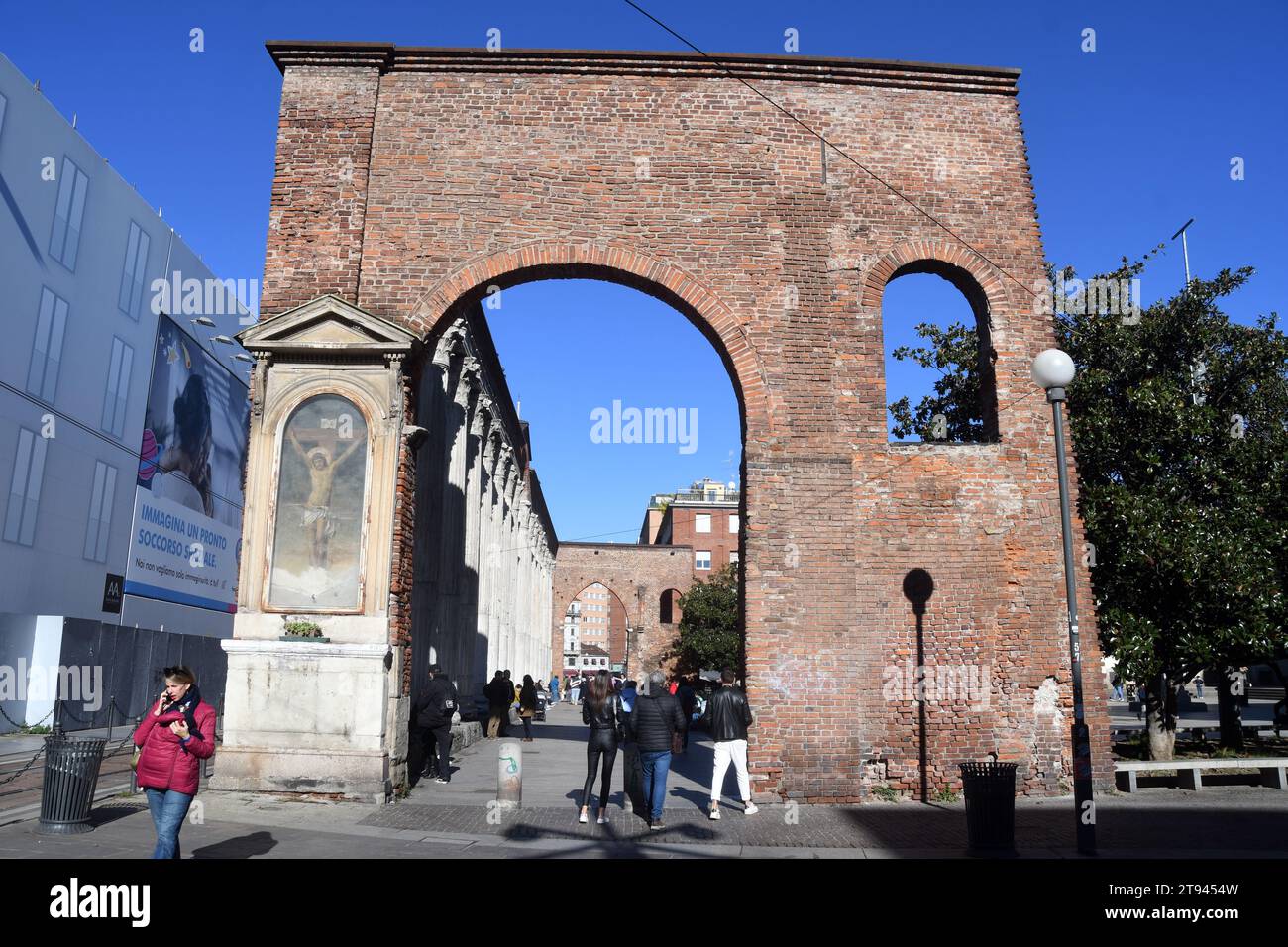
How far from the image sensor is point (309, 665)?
34.3ft

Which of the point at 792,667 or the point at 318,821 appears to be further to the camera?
the point at 792,667

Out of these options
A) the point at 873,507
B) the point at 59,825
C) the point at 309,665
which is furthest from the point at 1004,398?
the point at 59,825

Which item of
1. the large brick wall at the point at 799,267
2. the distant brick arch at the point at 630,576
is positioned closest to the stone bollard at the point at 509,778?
the large brick wall at the point at 799,267

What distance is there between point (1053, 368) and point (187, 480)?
2797 cm

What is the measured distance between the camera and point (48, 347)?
22.4 m

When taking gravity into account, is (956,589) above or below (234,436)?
below

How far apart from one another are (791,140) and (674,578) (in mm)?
46891

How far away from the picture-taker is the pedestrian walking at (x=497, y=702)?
2133cm

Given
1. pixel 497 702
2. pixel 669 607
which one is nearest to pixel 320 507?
pixel 497 702

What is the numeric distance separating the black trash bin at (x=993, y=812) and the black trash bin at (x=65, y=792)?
8006mm

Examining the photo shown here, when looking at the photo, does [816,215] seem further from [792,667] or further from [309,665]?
[309,665]

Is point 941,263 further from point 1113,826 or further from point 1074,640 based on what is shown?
point 1113,826

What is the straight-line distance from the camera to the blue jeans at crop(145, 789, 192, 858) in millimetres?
6316
